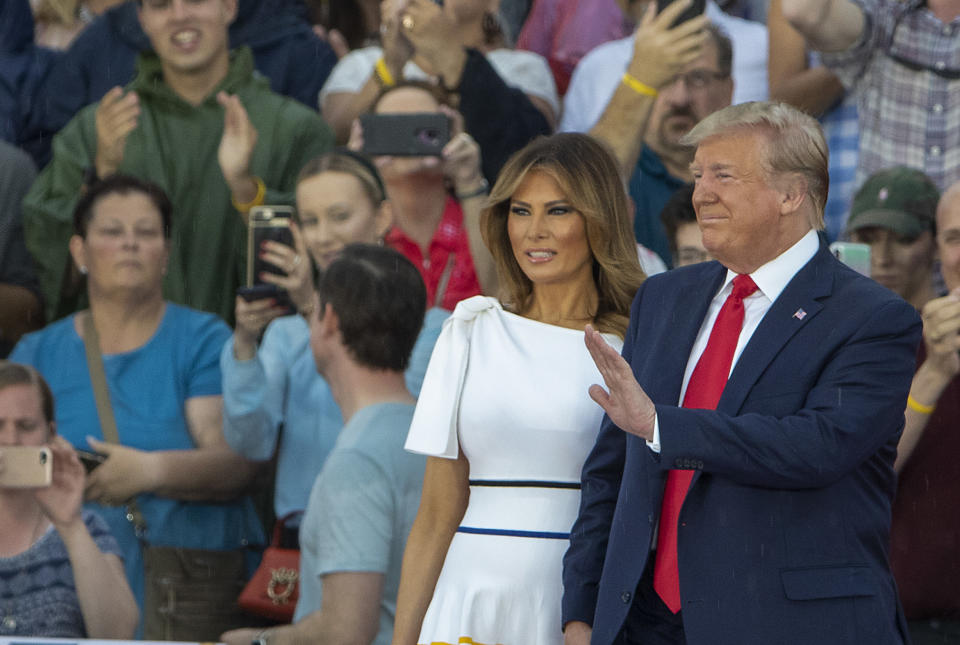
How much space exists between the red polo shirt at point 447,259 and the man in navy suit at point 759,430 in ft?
7.32

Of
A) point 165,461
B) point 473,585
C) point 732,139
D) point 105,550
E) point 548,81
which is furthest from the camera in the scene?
point 548,81

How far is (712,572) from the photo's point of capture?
9.15ft

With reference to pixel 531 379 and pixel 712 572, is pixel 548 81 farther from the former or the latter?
pixel 712 572

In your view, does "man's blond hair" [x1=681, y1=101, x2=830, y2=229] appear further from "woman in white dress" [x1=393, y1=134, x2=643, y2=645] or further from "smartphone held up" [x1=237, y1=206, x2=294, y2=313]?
"smartphone held up" [x1=237, y1=206, x2=294, y2=313]

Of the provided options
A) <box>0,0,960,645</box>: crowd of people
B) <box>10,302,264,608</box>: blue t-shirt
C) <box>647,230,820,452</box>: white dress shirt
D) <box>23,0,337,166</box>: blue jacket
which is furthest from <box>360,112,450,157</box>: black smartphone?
<box>647,230,820,452</box>: white dress shirt

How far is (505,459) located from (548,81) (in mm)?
3212

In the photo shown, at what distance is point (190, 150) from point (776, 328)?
12.1ft

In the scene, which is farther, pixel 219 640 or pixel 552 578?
pixel 219 640

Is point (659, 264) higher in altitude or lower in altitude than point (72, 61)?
lower

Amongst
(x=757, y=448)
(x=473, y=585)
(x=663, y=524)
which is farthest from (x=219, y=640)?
(x=757, y=448)

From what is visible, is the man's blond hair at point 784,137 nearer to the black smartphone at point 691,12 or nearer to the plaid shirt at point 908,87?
the black smartphone at point 691,12

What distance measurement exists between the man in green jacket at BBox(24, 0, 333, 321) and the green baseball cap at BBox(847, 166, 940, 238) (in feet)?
7.17

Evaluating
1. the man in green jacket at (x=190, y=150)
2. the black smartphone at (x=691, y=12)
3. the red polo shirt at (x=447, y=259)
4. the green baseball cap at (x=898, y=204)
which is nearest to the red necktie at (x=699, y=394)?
the green baseball cap at (x=898, y=204)

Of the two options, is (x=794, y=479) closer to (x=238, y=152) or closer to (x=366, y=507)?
(x=366, y=507)
